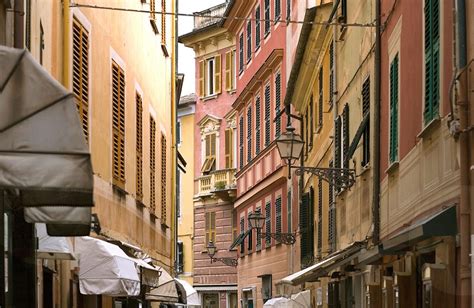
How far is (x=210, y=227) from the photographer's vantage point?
180 ft

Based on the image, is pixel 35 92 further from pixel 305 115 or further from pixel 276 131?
pixel 276 131

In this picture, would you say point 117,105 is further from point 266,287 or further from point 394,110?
point 266,287

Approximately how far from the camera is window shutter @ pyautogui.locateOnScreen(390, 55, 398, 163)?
1672 cm

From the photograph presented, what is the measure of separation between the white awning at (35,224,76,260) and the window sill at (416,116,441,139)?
4.07 metres

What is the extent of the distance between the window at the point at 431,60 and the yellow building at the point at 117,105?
418 centimetres

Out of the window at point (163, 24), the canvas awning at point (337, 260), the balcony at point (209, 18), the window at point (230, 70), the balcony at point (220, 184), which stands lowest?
the canvas awning at point (337, 260)

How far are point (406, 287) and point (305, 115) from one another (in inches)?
678

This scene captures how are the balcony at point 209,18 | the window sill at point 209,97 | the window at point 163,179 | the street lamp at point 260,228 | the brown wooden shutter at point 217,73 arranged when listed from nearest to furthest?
the street lamp at point 260,228, the window at point 163,179, the brown wooden shutter at point 217,73, the balcony at point 209,18, the window sill at point 209,97

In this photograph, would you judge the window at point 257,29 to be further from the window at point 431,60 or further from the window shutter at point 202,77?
the window at point 431,60

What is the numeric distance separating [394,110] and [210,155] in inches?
1495

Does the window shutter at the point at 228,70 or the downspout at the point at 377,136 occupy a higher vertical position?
the window shutter at the point at 228,70

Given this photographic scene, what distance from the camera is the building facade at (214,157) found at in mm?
52469

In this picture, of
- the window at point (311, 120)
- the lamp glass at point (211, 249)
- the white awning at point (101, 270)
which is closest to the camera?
the white awning at point (101, 270)

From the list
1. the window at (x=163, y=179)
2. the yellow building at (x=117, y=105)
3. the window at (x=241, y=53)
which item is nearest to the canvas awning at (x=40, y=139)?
the yellow building at (x=117, y=105)
